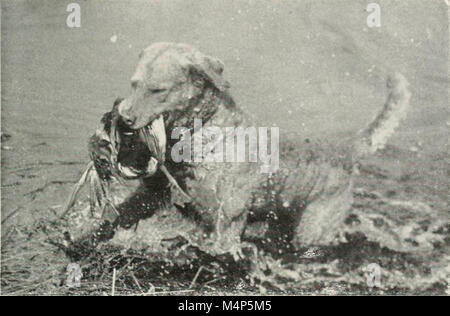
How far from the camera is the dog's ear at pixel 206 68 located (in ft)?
10.8

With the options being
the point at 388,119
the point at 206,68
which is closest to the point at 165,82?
the point at 206,68

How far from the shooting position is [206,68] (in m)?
3.32

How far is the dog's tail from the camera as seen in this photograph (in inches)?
137

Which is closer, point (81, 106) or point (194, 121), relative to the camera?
point (194, 121)

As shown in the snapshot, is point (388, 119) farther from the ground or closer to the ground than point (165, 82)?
closer to the ground

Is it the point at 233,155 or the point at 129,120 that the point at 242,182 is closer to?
the point at 233,155

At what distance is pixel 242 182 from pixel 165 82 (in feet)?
2.56

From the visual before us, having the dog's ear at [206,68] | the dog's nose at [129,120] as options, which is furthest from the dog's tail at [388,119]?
the dog's nose at [129,120]

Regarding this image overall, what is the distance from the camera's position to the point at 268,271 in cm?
346

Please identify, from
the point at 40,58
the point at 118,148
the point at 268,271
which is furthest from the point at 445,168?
the point at 40,58

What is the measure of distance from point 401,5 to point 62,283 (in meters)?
2.84

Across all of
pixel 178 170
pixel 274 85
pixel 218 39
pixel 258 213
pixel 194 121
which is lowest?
pixel 258 213

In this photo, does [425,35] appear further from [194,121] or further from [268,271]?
[268,271]

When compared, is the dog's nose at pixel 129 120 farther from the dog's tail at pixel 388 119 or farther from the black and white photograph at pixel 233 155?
A: the dog's tail at pixel 388 119
